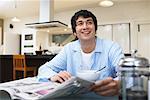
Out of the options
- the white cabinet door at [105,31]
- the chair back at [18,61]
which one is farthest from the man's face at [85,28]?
the white cabinet door at [105,31]

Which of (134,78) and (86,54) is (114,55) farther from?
(134,78)

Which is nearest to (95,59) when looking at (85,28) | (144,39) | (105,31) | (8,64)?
(85,28)

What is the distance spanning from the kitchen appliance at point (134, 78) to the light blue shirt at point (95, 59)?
74 centimetres

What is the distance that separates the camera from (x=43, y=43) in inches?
275

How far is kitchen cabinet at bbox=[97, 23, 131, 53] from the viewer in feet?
18.7

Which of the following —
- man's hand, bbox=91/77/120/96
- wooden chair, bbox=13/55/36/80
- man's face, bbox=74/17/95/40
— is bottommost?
wooden chair, bbox=13/55/36/80

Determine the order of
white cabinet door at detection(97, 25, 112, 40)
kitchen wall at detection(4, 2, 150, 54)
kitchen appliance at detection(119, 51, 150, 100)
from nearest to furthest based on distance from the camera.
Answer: kitchen appliance at detection(119, 51, 150, 100), kitchen wall at detection(4, 2, 150, 54), white cabinet door at detection(97, 25, 112, 40)

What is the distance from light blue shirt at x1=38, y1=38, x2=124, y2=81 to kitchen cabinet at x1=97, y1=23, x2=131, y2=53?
4.38 metres

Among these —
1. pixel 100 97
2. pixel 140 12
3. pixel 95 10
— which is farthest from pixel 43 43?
pixel 100 97

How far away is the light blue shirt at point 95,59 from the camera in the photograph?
131 cm

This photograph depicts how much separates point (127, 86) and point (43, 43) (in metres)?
6.56

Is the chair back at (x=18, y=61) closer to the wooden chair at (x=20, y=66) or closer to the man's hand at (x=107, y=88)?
the wooden chair at (x=20, y=66)

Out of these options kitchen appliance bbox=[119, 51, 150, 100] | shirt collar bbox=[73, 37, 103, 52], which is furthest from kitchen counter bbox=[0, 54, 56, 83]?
kitchen appliance bbox=[119, 51, 150, 100]

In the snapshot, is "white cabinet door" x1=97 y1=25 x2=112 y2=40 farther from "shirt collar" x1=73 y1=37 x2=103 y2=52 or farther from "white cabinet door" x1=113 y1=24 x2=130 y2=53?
"shirt collar" x1=73 y1=37 x2=103 y2=52
